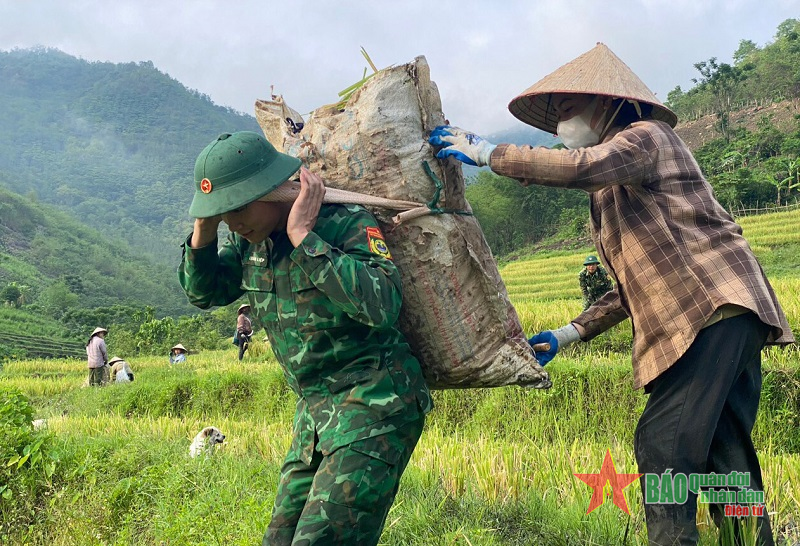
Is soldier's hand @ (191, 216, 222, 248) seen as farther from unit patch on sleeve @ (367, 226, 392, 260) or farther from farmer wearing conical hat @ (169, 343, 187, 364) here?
farmer wearing conical hat @ (169, 343, 187, 364)

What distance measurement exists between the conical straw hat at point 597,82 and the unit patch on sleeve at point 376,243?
2.76 ft

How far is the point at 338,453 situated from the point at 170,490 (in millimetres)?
2623

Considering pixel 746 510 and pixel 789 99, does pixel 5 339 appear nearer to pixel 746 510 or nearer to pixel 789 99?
pixel 746 510

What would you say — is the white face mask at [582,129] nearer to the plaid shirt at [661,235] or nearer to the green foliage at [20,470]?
the plaid shirt at [661,235]

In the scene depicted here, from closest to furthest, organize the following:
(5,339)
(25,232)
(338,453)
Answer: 1. (338,453)
2. (5,339)
3. (25,232)

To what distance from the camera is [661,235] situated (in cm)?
225

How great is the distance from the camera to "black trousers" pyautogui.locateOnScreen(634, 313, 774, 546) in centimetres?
219

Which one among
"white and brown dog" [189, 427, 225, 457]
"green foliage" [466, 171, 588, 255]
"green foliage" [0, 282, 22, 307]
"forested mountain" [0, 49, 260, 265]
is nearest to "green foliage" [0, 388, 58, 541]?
"white and brown dog" [189, 427, 225, 457]

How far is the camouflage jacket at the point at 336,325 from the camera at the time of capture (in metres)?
1.87

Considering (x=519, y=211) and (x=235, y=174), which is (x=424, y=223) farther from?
(x=519, y=211)

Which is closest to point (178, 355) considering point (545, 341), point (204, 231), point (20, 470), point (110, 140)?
point (20, 470)

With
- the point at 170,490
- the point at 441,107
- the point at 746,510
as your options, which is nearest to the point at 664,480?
the point at 746,510

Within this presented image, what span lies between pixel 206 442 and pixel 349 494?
3529 mm

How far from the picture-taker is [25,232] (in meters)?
66.4
